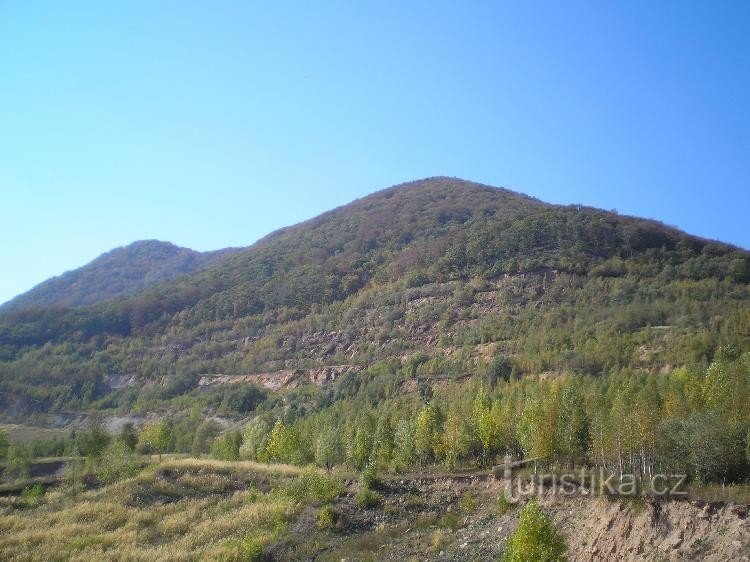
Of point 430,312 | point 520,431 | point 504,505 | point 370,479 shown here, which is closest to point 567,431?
point 520,431

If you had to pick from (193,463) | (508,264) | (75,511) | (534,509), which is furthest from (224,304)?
(534,509)

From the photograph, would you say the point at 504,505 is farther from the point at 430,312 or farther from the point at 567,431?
the point at 430,312

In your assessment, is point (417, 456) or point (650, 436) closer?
point (650, 436)

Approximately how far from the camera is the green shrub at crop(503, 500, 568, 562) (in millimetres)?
19984

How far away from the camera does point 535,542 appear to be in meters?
20.2

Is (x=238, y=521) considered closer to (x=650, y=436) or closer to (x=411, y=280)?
(x=650, y=436)

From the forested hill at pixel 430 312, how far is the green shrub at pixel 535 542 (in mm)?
46289

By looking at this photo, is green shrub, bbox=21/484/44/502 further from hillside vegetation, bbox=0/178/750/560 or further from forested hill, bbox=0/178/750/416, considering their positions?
forested hill, bbox=0/178/750/416

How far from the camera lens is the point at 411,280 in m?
126

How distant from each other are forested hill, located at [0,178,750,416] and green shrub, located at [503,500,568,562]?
46.3m

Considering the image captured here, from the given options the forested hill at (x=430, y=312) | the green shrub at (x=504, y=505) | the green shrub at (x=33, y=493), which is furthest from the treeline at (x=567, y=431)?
the green shrub at (x=33, y=493)

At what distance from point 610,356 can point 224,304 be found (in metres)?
109


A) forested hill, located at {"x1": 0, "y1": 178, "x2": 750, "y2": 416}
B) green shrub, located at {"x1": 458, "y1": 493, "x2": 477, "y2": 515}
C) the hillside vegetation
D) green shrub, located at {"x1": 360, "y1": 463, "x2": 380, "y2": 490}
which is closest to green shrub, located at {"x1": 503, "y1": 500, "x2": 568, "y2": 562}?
the hillside vegetation

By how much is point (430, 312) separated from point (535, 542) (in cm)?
8912
